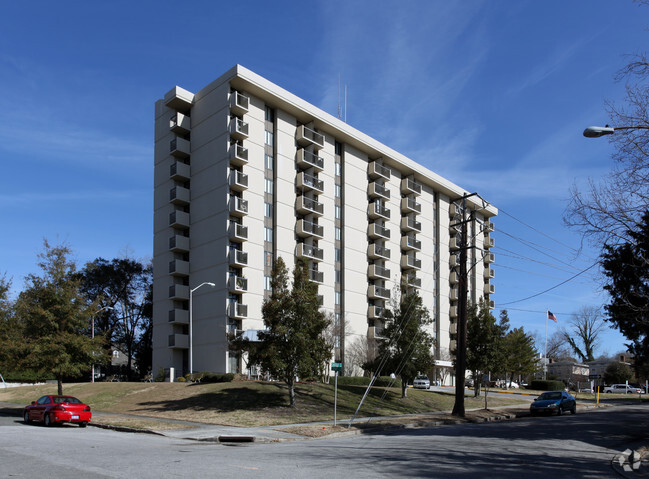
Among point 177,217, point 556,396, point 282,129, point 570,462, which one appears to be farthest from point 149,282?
point 570,462

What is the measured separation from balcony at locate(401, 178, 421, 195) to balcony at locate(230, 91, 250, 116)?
26.4 metres

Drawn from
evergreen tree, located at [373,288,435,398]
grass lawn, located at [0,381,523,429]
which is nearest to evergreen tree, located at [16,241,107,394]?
grass lawn, located at [0,381,523,429]

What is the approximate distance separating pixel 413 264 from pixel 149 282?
114 feet

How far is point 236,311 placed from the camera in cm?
4972

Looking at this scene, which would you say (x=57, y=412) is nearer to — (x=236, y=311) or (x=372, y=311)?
(x=236, y=311)

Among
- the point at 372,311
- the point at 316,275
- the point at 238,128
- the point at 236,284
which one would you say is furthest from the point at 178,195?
the point at 372,311

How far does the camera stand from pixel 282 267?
31078 millimetres

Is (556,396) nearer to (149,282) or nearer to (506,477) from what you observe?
(506,477)

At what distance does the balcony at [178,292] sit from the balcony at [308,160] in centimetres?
1685

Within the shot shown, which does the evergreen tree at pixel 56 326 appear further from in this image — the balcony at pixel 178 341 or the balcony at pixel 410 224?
the balcony at pixel 410 224

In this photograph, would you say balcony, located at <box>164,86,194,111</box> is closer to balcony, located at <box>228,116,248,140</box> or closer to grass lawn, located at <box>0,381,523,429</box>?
balcony, located at <box>228,116,248,140</box>

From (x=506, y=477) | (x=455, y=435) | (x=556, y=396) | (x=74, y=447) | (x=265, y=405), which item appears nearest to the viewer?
(x=506, y=477)

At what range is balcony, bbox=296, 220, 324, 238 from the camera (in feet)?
187

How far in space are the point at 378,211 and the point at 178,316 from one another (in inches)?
1045
